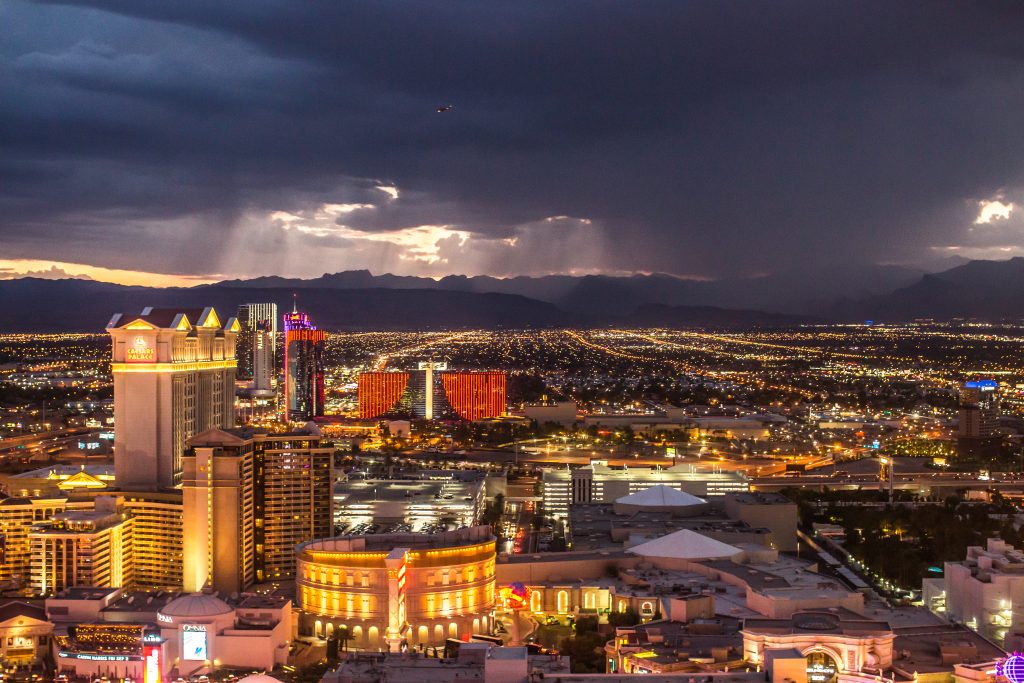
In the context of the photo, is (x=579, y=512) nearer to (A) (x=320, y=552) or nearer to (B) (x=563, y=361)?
(A) (x=320, y=552)

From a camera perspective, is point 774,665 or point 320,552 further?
point 320,552

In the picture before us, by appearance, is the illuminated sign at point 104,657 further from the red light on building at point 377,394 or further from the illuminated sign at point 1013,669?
the red light on building at point 377,394

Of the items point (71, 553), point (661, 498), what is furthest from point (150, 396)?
point (661, 498)

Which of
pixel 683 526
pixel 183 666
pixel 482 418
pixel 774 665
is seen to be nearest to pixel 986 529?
pixel 683 526

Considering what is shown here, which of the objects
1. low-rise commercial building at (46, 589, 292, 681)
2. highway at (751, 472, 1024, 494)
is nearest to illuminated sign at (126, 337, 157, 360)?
low-rise commercial building at (46, 589, 292, 681)

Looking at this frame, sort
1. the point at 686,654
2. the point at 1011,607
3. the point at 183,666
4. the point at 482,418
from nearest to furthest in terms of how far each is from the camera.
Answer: the point at 686,654 < the point at 183,666 < the point at 1011,607 < the point at 482,418

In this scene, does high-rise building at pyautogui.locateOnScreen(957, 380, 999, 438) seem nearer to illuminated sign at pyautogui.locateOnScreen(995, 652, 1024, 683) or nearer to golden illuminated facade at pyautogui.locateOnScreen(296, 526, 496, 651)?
golden illuminated facade at pyautogui.locateOnScreen(296, 526, 496, 651)

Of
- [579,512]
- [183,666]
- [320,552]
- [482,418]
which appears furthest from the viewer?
[482,418]
